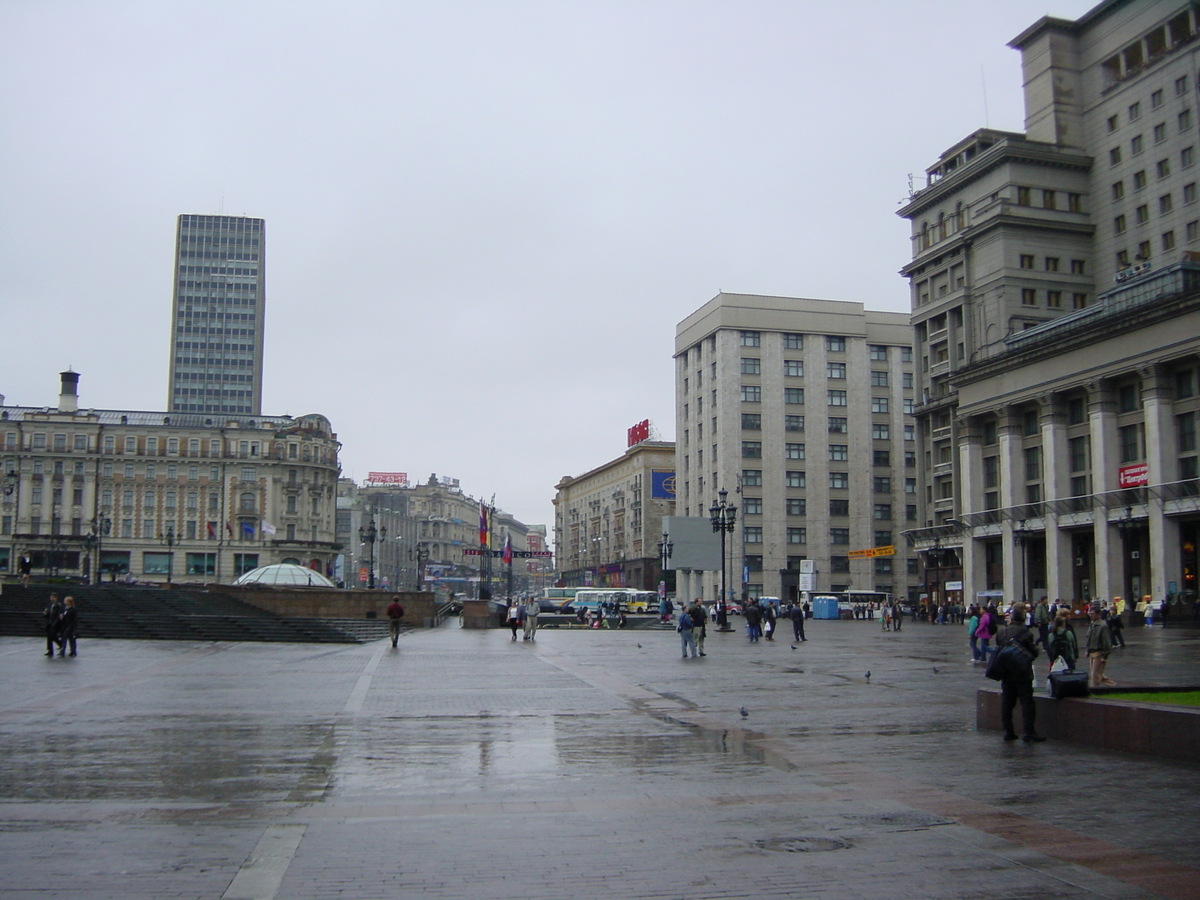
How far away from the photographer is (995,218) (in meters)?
72.5

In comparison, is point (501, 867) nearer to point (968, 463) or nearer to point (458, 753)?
point (458, 753)

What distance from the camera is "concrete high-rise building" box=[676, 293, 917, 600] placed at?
327 ft

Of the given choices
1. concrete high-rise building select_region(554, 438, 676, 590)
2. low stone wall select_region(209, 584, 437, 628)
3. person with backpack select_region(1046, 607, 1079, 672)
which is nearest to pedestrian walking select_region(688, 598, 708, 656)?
person with backpack select_region(1046, 607, 1079, 672)

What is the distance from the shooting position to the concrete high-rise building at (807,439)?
99.8 metres

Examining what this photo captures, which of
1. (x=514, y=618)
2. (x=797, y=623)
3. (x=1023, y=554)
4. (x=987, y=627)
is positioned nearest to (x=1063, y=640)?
(x=987, y=627)

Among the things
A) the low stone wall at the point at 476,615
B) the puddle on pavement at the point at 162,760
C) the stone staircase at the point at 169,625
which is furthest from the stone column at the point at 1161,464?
the puddle on pavement at the point at 162,760

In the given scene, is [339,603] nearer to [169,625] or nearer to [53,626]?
[169,625]

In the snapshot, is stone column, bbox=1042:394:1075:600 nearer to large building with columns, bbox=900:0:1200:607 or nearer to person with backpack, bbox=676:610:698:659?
large building with columns, bbox=900:0:1200:607

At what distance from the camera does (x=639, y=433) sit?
131m

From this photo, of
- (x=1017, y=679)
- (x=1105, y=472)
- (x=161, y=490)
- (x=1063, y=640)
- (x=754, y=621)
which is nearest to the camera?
(x=1017, y=679)

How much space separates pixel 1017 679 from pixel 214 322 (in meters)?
157

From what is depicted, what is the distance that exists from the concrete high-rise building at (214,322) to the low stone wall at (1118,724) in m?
153

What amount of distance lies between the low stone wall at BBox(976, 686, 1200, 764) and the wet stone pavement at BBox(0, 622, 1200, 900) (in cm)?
28

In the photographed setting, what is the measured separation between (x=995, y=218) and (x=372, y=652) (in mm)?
56412
